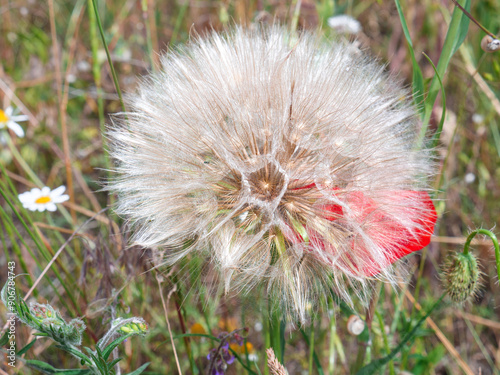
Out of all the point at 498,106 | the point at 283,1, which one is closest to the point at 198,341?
the point at 498,106

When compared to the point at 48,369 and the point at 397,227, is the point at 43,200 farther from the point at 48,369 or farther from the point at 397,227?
the point at 397,227

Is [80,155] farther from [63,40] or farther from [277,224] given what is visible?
[277,224]

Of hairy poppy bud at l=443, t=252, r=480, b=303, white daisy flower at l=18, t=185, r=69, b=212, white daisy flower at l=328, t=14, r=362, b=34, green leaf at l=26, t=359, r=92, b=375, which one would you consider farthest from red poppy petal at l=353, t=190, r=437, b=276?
white daisy flower at l=328, t=14, r=362, b=34

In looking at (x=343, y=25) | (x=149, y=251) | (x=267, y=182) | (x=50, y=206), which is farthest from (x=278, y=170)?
(x=343, y=25)

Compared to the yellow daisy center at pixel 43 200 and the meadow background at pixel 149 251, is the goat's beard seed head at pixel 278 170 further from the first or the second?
the yellow daisy center at pixel 43 200

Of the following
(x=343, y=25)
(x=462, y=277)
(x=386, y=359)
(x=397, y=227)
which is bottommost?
(x=386, y=359)

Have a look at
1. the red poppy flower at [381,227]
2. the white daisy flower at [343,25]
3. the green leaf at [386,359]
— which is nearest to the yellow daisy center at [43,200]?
the red poppy flower at [381,227]
